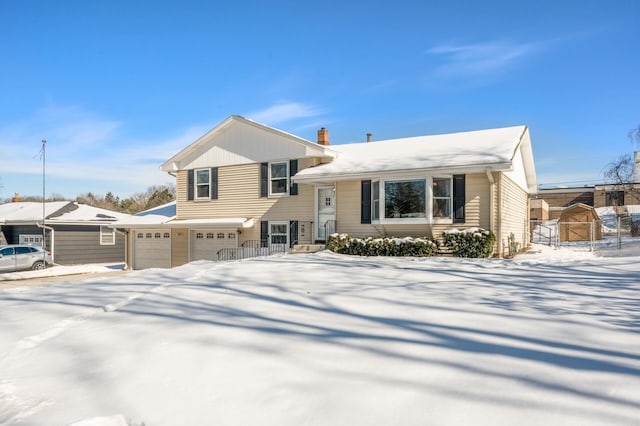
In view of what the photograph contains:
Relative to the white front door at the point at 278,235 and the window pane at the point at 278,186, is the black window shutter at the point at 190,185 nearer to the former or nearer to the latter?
the window pane at the point at 278,186

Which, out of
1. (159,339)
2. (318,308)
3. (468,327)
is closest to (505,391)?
(468,327)

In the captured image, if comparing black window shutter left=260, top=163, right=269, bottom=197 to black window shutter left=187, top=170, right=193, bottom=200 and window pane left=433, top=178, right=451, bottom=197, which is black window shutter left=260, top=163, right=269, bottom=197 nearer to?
black window shutter left=187, top=170, right=193, bottom=200

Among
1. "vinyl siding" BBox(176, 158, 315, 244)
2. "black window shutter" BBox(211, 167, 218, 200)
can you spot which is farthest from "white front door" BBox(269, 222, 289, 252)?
"black window shutter" BBox(211, 167, 218, 200)

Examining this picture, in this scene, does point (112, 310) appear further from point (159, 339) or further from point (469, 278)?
point (469, 278)

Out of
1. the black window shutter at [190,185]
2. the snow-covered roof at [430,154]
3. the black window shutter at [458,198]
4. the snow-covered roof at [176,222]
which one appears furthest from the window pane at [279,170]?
the black window shutter at [458,198]

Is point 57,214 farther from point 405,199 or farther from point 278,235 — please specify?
point 405,199

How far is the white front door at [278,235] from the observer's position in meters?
17.8

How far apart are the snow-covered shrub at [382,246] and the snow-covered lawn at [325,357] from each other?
22.5ft

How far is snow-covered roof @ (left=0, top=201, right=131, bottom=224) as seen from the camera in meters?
24.0

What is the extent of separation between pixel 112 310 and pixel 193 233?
14.3m

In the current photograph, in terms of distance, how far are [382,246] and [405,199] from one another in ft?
5.60

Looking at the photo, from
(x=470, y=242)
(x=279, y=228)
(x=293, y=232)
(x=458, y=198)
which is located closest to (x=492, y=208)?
(x=458, y=198)

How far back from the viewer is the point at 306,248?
1633 cm

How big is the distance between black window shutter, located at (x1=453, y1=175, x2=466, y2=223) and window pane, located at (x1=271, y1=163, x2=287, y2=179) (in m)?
6.72
